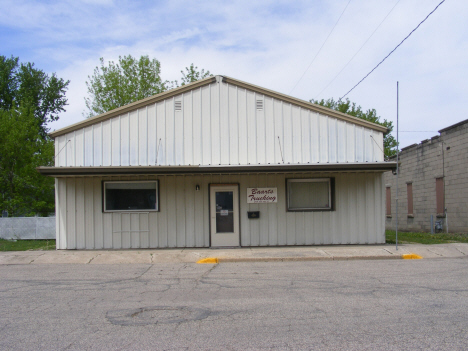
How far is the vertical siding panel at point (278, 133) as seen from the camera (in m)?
14.9

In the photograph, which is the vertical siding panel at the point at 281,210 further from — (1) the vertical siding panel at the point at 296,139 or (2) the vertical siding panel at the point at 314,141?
(2) the vertical siding panel at the point at 314,141

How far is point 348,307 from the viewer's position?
6.96m

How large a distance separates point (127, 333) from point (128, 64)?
33.8m

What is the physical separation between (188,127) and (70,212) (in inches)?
185

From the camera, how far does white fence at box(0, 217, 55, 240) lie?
19531 mm

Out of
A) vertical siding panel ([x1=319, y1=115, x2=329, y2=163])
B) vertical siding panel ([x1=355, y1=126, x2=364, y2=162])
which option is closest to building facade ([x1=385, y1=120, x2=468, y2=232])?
vertical siding panel ([x1=355, y1=126, x2=364, y2=162])

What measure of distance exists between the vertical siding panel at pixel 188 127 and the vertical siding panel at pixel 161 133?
64cm

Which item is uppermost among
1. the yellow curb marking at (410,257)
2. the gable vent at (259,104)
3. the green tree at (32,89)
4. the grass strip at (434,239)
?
the green tree at (32,89)

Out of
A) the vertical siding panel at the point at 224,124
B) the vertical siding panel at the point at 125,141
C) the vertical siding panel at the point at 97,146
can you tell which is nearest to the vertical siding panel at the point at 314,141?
the vertical siding panel at the point at 224,124

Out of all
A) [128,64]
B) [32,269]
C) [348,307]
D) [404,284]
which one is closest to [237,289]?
[348,307]

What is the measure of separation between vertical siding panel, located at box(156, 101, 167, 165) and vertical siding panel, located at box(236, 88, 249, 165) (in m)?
2.43

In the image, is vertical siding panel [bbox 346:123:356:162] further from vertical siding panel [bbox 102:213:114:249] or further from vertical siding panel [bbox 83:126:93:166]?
vertical siding panel [bbox 83:126:93:166]

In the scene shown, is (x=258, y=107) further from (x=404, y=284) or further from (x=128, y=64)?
(x=128, y=64)

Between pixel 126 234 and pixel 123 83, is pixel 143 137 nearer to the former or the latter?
pixel 126 234
